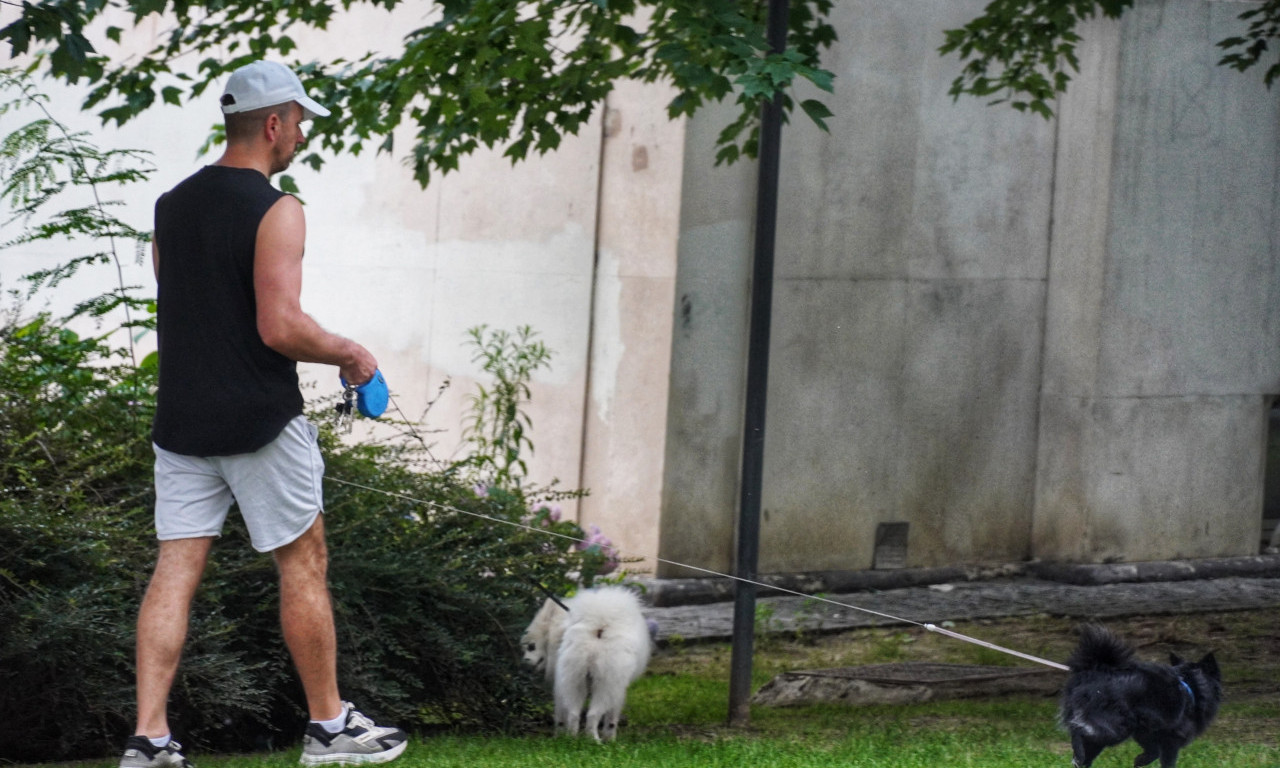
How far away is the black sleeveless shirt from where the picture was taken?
163 inches

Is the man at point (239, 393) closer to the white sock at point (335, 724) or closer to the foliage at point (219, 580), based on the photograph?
the white sock at point (335, 724)

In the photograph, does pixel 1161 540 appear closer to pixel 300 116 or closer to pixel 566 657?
pixel 566 657

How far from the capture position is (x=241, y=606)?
5340mm

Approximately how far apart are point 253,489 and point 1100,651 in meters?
2.51

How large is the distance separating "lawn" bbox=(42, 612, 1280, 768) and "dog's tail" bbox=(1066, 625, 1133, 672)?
2.35 ft

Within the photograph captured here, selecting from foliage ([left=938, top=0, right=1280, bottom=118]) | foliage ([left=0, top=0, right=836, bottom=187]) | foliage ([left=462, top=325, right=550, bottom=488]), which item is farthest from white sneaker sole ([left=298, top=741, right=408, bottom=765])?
foliage ([left=938, top=0, right=1280, bottom=118])

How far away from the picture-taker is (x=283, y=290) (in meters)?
4.12

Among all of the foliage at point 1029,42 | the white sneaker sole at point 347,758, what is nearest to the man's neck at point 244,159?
the white sneaker sole at point 347,758

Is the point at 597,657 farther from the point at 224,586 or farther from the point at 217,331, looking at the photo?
the point at 217,331

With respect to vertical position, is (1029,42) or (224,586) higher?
(1029,42)

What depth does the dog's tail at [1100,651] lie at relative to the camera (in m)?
4.26

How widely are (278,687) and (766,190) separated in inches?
110

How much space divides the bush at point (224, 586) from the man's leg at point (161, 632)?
0.62 metres

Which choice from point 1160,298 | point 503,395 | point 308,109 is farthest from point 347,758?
point 1160,298
